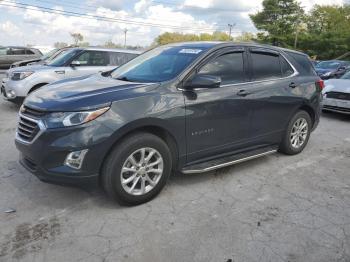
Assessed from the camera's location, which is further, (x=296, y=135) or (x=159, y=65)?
(x=296, y=135)

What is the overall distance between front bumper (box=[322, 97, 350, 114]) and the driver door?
5.08m

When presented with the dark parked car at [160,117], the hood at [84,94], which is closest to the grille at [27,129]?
the dark parked car at [160,117]

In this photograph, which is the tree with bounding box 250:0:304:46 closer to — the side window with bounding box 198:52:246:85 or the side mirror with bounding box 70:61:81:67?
the side mirror with bounding box 70:61:81:67

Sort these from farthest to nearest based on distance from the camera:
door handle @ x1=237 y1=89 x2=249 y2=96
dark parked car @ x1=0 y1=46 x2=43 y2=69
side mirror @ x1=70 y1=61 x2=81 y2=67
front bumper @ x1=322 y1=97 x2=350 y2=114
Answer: dark parked car @ x1=0 y1=46 x2=43 y2=69 < side mirror @ x1=70 y1=61 x2=81 y2=67 < front bumper @ x1=322 y1=97 x2=350 y2=114 < door handle @ x1=237 y1=89 x2=249 y2=96

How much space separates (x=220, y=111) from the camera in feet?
13.8

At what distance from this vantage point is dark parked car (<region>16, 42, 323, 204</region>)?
3.34 meters

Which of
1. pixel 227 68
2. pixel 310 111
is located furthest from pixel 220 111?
pixel 310 111

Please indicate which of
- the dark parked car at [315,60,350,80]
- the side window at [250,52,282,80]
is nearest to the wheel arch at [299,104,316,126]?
the side window at [250,52,282,80]

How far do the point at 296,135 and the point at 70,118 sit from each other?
366cm

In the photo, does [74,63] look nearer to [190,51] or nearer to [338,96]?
[190,51]

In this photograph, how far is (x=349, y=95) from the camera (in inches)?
336

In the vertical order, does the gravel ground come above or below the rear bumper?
below

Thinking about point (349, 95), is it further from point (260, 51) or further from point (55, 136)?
point (55, 136)

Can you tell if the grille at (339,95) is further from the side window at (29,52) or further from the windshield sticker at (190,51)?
→ the side window at (29,52)
